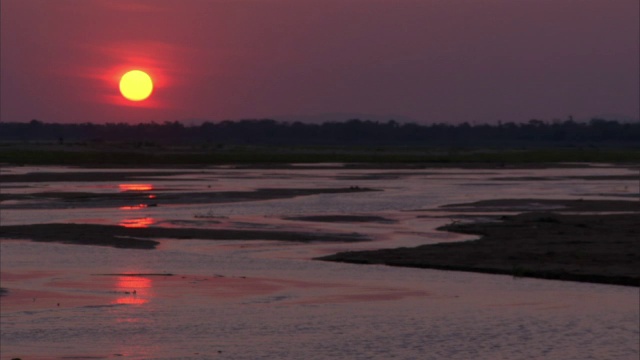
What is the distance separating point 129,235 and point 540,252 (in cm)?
1052

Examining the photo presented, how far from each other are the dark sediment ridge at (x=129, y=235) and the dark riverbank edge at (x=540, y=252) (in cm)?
371

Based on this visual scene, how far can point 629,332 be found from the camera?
16.9 metres

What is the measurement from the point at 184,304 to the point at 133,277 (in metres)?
3.48

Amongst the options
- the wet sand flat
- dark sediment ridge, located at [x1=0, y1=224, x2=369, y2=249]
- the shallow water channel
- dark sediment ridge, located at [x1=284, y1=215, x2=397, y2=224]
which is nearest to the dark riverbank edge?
the shallow water channel

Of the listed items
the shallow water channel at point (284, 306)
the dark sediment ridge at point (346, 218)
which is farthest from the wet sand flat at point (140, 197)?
the shallow water channel at point (284, 306)

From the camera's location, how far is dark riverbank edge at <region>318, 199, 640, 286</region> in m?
23.1

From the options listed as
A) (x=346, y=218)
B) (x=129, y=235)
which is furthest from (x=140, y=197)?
(x=129, y=235)

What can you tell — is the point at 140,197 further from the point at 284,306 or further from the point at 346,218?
the point at 284,306

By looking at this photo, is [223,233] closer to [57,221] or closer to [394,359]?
[57,221]

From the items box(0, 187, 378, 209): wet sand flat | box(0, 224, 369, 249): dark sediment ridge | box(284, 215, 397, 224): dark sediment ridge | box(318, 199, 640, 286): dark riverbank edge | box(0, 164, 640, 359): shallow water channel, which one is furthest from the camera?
box(0, 187, 378, 209): wet sand flat

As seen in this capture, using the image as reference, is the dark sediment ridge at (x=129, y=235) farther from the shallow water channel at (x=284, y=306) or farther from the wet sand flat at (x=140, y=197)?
the wet sand flat at (x=140, y=197)

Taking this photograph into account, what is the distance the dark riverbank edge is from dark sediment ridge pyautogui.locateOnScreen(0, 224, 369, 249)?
12.2ft

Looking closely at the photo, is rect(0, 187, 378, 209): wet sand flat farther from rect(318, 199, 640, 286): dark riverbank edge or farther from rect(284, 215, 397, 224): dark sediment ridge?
rect(318, 199, 640, 286): dark riverbank edge

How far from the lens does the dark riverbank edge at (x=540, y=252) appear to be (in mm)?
23125
